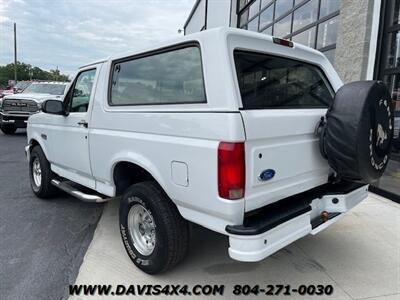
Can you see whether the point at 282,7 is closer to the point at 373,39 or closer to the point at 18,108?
the point at 373,39

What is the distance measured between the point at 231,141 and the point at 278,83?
1005 mm

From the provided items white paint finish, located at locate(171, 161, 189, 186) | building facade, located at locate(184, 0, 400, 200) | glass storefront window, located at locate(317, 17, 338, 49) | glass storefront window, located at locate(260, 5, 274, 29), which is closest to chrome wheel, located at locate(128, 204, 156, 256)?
white paint finish, located at locate(171, 161, 189, 186)

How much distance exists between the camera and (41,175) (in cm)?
501

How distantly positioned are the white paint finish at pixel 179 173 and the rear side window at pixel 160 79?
47cm

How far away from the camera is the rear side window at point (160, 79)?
2686mm

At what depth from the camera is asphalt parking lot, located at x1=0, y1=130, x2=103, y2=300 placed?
A: 2977mm

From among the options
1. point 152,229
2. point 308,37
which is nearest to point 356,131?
point 152,229

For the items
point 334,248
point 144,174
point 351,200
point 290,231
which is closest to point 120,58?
point 144,174

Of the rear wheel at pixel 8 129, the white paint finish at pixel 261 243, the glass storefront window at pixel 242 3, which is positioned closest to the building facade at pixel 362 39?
the white paint finish at pixel 261 243

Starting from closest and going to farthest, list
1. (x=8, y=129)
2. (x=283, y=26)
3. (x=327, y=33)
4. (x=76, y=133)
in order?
(x=76, y=133) → (x=327, y=33) → (x=283, y=26) → (x=8, y=129)

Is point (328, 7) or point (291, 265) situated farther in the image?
point (328, 7)

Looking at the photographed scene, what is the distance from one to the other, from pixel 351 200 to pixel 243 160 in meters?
1.39

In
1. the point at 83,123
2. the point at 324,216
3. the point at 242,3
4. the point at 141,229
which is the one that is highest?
the point at 242,3

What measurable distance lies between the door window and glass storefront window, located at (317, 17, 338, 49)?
5277mm
